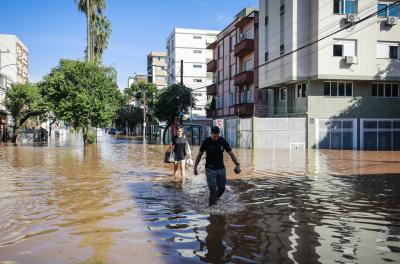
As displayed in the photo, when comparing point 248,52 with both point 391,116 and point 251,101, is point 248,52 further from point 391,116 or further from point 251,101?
point 391,116

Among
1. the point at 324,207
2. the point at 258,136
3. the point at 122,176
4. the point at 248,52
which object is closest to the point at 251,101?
the point at 248,52

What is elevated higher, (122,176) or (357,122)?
(357,122)

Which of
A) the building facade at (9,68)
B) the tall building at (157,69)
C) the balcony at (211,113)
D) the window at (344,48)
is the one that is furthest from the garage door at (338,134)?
the tall building at (157,69)

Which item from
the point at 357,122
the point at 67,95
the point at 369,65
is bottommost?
the point at 357,122

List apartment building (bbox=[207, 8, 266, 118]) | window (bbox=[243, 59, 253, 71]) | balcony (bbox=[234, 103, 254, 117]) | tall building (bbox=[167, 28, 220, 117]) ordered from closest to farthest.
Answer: balcony (bbox=[234, 103, 254, 117]) < apartment building (bbox=[207, 8, 266, 118]) < window (bbox=[243, 59, 253, 71]) < tall building (bbox=[167, 28, 220, 117])

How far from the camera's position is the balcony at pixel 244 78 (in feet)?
146

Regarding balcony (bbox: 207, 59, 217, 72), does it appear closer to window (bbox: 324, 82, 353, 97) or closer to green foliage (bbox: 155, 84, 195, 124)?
green foliage (bbox: 155, 84, 195, 124)

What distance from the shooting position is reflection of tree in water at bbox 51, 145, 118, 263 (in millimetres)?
6145

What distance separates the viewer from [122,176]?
49.0 ft

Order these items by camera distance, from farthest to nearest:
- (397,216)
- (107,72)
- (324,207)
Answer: (107,72) → (324,207) → (397,216)

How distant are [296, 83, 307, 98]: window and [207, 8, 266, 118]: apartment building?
14.6ft

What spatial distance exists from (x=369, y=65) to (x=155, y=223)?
32.0m

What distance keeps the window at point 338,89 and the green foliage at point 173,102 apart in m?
19.8

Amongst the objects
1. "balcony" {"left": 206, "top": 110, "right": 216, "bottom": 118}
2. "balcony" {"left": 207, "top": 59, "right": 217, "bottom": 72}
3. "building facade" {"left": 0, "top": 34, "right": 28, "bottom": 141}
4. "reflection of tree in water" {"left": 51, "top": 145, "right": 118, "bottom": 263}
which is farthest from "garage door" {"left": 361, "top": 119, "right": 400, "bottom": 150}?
"building facade" {"left": 0, "top": 34, "right": 28, "bottom": 141}
